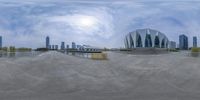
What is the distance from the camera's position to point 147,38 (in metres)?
158

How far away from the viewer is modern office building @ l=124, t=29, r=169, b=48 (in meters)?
156

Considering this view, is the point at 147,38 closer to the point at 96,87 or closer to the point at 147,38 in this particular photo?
the point at 147,38

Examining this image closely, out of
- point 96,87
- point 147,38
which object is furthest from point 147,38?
point 96,87

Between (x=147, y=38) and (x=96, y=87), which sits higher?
(x=147, y=38)

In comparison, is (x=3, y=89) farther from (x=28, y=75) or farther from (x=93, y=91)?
(x=28, y=75)

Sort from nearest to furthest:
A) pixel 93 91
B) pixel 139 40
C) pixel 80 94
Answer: pixel 80 94 → pixel 93 91 → pixel 139 40

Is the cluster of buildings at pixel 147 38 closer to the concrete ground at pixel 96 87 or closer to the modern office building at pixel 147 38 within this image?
the modern office building at pixel 147 38

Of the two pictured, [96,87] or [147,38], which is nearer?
[96,87]

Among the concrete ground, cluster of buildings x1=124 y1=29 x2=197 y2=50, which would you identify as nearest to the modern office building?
cluster of buildings x1=124 y1=29 x2=197 y2=50

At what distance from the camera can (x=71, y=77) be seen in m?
23.4

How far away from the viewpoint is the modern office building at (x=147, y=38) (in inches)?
6139

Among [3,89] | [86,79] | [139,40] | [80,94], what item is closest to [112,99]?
[80,94]

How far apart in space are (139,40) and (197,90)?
14112 cm

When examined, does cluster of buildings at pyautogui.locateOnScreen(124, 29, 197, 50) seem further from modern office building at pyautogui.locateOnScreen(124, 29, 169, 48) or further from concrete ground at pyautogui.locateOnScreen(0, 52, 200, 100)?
concrete ground at pyautogui.locateOnScreen(0, 52, 200, 100)
